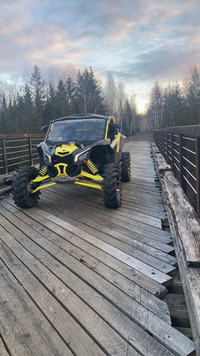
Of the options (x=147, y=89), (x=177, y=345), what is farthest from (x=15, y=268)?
(x=147, y=89)

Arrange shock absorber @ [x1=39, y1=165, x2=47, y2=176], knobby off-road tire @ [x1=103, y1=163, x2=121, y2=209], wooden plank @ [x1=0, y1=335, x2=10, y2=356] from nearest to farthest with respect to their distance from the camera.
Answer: wooden plank @ [x1=0, y1=335, x2=10, y2=356] < knobby off-road tire @ [x1=103, y1=163, x2=121, y2=209] < shock absorber @ [x1=39, y1=165, x2=47, y2=176]

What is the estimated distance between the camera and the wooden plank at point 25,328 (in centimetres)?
171

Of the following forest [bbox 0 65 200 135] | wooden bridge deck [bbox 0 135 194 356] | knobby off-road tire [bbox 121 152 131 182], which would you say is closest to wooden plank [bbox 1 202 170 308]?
wooden bridge deck [bbox 0 135 194 356]

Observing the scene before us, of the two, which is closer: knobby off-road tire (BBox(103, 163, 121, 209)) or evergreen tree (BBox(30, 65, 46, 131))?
knobby off-road tire (BBox(103, 163, 121, 209))

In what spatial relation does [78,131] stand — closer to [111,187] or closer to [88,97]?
[111,187]

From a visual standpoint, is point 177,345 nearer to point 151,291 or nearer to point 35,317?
point 151,291

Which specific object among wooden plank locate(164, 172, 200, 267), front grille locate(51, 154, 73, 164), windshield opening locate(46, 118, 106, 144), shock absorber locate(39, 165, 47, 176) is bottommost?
wooden plank locate(164, 172, 200, 267)

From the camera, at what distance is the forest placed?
31961 mm

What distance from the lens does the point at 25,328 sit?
189cm

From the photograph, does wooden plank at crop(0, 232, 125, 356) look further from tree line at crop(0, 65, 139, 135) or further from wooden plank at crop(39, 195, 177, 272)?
tree line at crop(0, 65, 139, 135)

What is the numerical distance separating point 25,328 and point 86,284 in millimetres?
660

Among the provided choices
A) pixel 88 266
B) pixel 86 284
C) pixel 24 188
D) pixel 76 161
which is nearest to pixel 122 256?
pixel 88 266

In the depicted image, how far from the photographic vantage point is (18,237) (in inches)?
138

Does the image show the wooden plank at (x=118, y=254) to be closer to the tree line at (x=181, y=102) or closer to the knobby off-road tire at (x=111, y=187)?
the knobby off-road tire at (x=111, y=187)
